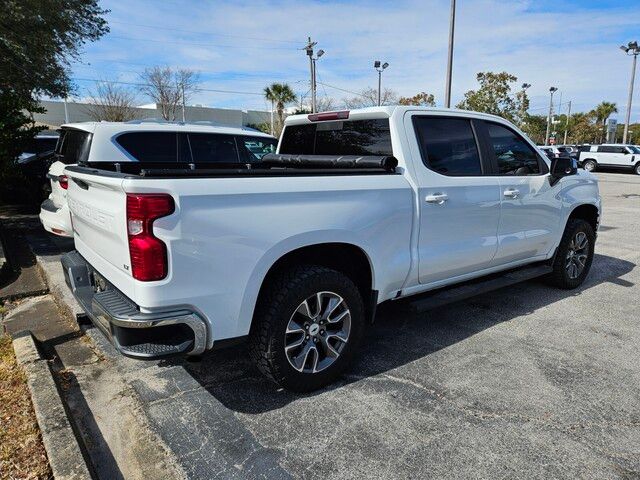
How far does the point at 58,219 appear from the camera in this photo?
5.58m

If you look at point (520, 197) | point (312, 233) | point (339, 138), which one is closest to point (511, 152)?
point (520, 197)

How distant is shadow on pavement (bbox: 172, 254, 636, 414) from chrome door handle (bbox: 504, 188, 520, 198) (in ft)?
3.99

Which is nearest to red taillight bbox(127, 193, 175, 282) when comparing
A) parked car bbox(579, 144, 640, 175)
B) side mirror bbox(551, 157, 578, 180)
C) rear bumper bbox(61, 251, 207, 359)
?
rear bumper bbox(61, 251, 207, 359)

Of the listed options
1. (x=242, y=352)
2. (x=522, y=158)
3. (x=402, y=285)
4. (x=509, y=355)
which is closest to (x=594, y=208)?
(x=522, y=158)

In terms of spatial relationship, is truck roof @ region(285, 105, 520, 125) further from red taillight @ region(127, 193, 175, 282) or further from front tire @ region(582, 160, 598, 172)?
front tire @ region(582, 160, 598, 172)

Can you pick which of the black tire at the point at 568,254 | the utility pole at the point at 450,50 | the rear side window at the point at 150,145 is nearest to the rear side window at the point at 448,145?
the black tire at the point at 568,254

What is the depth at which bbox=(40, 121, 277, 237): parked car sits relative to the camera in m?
5.73

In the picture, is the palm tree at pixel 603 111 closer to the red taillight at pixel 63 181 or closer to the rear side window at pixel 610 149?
the rear side window at pixel 610 149

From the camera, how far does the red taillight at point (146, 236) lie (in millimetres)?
2443

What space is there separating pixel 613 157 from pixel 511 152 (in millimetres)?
30299

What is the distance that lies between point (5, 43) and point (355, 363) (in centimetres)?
897

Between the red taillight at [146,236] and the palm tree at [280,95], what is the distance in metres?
39.2

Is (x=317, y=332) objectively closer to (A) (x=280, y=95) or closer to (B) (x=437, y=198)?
(B) (x=437, y=198)

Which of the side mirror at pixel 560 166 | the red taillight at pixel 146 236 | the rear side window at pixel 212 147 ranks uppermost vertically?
the rear side window at pixel 212 147
